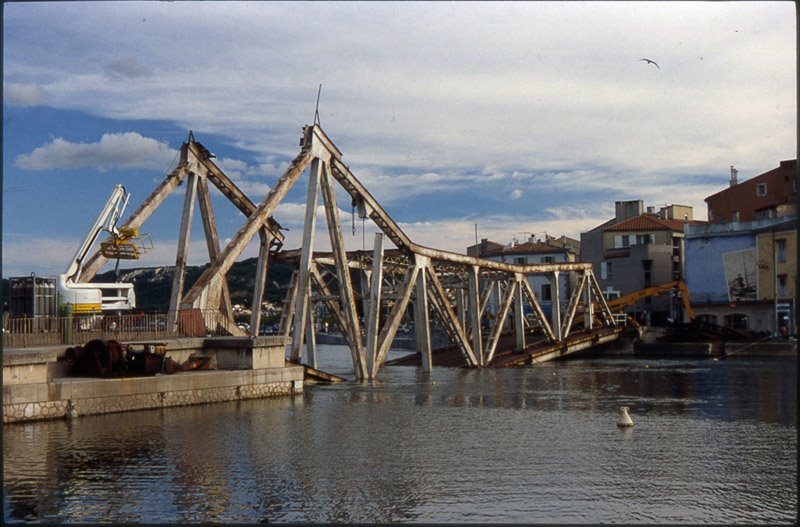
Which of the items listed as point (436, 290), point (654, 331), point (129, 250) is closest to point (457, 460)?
point (129, 250)

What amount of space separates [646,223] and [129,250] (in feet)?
252

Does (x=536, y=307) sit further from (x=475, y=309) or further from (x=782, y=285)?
(x=782, y=285)

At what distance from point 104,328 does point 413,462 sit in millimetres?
17959

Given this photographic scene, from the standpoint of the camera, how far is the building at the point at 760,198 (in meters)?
93.1

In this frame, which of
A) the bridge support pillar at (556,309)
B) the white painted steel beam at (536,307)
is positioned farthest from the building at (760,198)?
the white painted steel beam at (536,307)

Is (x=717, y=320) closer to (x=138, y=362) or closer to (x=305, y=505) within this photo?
(x=138, y=362)

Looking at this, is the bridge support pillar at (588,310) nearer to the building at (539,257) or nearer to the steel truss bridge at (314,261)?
the steel truss bridge at (314,261)

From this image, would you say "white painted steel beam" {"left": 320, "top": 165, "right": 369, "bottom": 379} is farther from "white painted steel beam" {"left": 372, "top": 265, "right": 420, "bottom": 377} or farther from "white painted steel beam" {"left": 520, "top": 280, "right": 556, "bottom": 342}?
"white painted steel beam" {"left": 520, "top": 280, "right": 556, "bottom": 342}

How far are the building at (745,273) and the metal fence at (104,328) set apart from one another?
5632 centimetres

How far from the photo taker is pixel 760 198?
98375 millimetres

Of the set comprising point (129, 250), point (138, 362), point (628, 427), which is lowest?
point (628, 427)

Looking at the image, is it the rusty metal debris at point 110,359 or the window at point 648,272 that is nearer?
the rusty metal debris at point 110,359

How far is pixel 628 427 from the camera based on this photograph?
31219 millimetres

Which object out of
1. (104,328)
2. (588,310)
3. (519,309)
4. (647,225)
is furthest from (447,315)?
(647,225)
